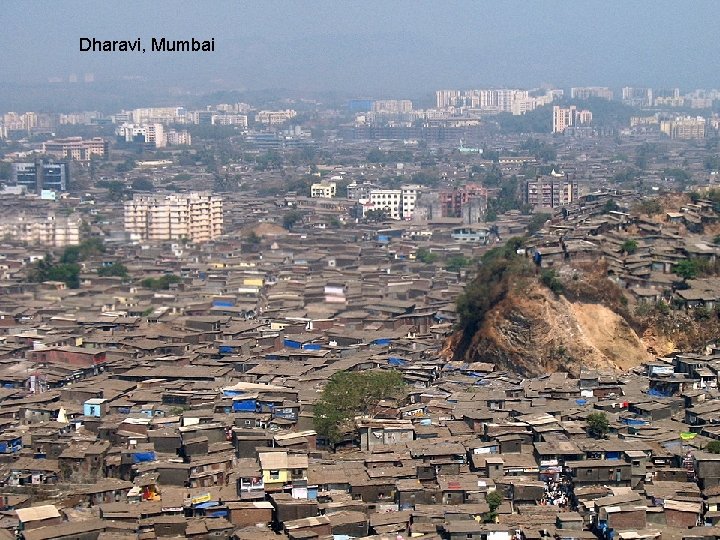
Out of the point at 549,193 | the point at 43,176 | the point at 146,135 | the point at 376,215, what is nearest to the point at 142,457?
the point at 376,215

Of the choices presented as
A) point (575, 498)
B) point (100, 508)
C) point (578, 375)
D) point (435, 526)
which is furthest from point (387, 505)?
point (578, 375)

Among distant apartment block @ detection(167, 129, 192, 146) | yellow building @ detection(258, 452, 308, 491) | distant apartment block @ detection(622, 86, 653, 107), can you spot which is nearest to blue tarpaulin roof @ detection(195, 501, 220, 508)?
yellow building @ detection(258, 452, 308, 491)

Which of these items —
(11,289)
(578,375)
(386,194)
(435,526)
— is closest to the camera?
(435,526)

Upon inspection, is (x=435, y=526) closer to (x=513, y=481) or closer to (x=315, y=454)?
(x=513, y=481)

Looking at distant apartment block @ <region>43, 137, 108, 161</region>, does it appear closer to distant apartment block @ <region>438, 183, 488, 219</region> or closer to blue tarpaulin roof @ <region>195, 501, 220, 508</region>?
distant apartment block @ <region>438, 183, 488, 219</region>

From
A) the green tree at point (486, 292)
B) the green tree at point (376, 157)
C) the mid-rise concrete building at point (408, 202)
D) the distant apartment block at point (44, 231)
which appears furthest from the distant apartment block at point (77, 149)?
the green tree at point (486, 292)

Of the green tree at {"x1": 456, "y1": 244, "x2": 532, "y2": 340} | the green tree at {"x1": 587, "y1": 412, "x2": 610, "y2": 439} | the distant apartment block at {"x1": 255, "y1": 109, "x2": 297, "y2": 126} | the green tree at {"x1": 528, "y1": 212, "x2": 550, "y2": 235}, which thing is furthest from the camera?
the distant apartment block at {"x1": 255, "y1": 109, "x2": 297, "y2": 126}

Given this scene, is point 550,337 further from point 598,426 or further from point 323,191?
point 323,191

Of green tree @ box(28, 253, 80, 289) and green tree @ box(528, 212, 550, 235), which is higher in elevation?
green tree @ box(528, 212, 550, 235)
